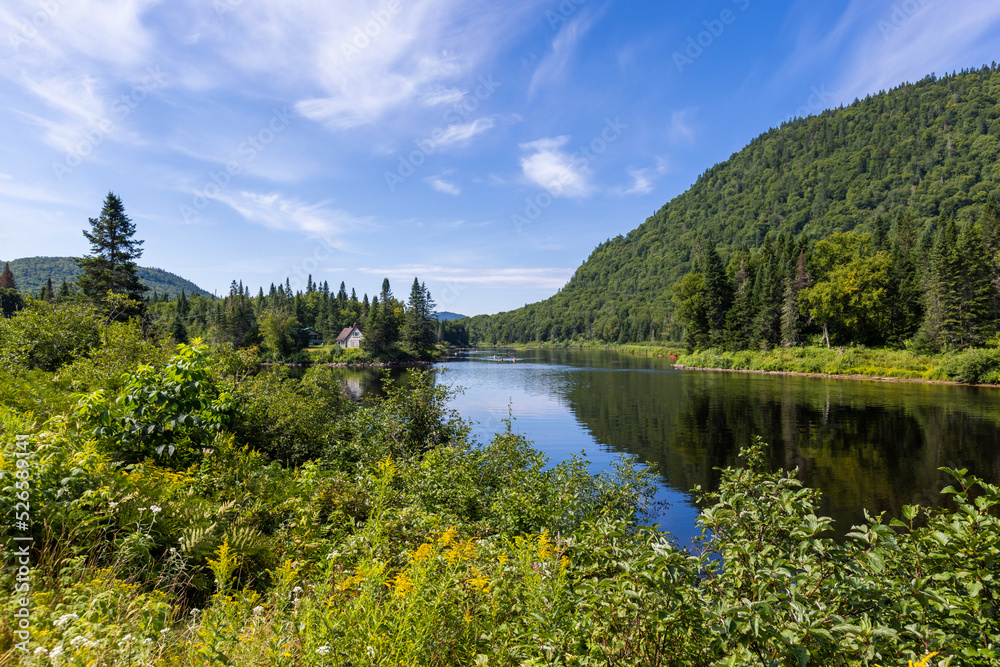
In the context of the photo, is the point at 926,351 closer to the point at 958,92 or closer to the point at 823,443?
the point at 823,443

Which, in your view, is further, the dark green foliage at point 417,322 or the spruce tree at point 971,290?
the dark green foliage at point 417,322

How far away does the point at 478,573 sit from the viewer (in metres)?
3.61

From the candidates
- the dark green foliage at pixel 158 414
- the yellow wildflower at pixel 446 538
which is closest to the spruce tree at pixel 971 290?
the yellow wildflower at pixel 446 538

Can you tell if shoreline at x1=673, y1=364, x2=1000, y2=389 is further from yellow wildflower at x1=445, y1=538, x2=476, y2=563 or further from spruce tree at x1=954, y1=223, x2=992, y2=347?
yellow wildflower at x1=445, y1=538, x2=476, y2=563

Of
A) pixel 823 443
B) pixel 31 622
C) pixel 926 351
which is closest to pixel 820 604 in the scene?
pixel 31 622

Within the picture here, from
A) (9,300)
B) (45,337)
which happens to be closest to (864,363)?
(45,337)

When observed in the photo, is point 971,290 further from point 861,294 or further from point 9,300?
point 9,300

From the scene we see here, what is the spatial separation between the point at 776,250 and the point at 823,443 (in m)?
69.0

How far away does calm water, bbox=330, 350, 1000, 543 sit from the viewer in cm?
1468

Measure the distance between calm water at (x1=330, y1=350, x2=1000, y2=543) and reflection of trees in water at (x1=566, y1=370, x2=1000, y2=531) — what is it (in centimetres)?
6

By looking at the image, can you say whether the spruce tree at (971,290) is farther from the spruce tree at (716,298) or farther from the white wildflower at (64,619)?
the white wildflower at (64,619)

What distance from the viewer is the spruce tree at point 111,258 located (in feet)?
117

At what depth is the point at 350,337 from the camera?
361 feet

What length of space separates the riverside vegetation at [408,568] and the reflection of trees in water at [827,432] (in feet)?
37.8
